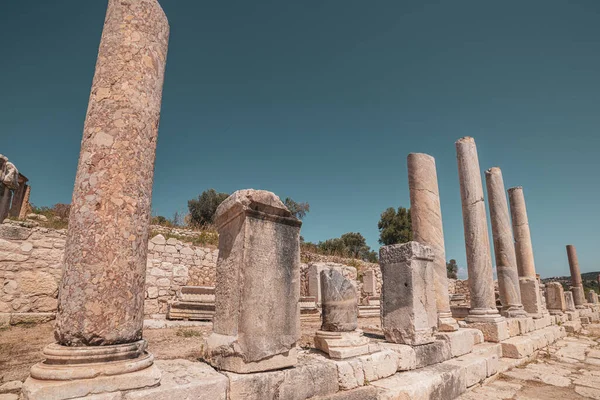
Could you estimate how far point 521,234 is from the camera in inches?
503

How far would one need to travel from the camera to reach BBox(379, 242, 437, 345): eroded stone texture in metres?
4.98

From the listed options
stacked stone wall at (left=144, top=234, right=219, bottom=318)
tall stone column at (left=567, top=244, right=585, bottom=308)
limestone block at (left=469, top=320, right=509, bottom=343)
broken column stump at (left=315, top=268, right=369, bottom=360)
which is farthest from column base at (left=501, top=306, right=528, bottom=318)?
tall stone column at (left=567, top=244, right=585, bottom=308)

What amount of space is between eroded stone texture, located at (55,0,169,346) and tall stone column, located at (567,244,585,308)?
23533 mm

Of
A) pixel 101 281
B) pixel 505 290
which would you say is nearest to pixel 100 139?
pixel 101 281

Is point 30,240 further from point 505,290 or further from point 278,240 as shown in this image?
point 505,290

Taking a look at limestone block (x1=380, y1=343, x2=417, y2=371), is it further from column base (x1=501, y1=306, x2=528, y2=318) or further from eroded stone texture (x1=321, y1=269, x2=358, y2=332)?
column base (x1=501, y1=306, x2=528, y2=318)

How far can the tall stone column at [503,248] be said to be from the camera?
9.69m

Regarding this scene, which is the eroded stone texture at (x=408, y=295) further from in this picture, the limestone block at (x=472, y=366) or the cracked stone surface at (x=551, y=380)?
the cracked stone surface at (x=551, y=380)

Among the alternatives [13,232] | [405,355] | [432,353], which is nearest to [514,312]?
[432,353]

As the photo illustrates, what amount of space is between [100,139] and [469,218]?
28.4ft

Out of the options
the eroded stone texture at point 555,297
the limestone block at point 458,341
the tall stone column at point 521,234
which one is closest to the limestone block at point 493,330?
the limestone block at point 458,341

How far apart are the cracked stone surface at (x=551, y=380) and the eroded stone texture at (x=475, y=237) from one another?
140 cm

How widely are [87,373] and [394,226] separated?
34.6 meters

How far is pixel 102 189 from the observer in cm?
280
